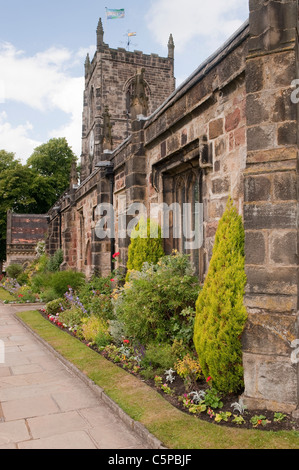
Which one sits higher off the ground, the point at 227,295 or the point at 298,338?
the point at 227,295

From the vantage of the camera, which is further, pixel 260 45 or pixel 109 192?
pixel 109 192

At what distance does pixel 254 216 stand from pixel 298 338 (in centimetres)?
131

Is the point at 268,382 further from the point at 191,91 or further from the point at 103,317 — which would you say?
the point at 103,317

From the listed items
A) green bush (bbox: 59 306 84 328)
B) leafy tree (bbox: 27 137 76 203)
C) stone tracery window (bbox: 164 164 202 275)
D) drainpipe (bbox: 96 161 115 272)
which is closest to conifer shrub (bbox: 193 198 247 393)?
stone tracery window (bbox: 164 164 202 275)

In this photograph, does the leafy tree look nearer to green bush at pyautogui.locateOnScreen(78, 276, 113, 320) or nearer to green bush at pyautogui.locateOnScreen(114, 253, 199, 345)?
green bush at pyautogui.locateOnScreen(78, 276, 113, 320)

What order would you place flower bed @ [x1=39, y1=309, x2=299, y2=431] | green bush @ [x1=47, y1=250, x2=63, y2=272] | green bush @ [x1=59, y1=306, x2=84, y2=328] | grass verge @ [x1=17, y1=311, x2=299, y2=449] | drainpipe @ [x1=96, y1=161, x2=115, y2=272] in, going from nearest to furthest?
grass verge @ [x1=17, y1=311, x2=299, y2=449] → flower bed @ [x1=39, y1=309, x2=299, y2=431] → green bush @ [x1=59, y1=306, x2=84, y2=328] → drainpipe @ [x1=96, y1=161, x2=115, y2=272] → green bush @ [x1=47, y1=250, x2=63, y2=272]

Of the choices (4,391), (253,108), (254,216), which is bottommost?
(4,391)

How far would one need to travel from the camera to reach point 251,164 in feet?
14.1

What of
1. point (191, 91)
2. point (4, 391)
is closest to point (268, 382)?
point (4, 391)

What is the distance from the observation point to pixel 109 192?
39.6ft

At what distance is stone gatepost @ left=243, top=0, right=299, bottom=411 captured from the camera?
13.3 feet

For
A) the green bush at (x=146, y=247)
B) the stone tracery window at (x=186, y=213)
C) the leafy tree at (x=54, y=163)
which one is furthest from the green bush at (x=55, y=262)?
the leafy tree at (x=54, y=163)

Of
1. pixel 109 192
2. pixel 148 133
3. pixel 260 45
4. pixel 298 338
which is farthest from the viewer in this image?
pixel 109 192

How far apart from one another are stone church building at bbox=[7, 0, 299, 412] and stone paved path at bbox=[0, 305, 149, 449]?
Result: 1.51m
